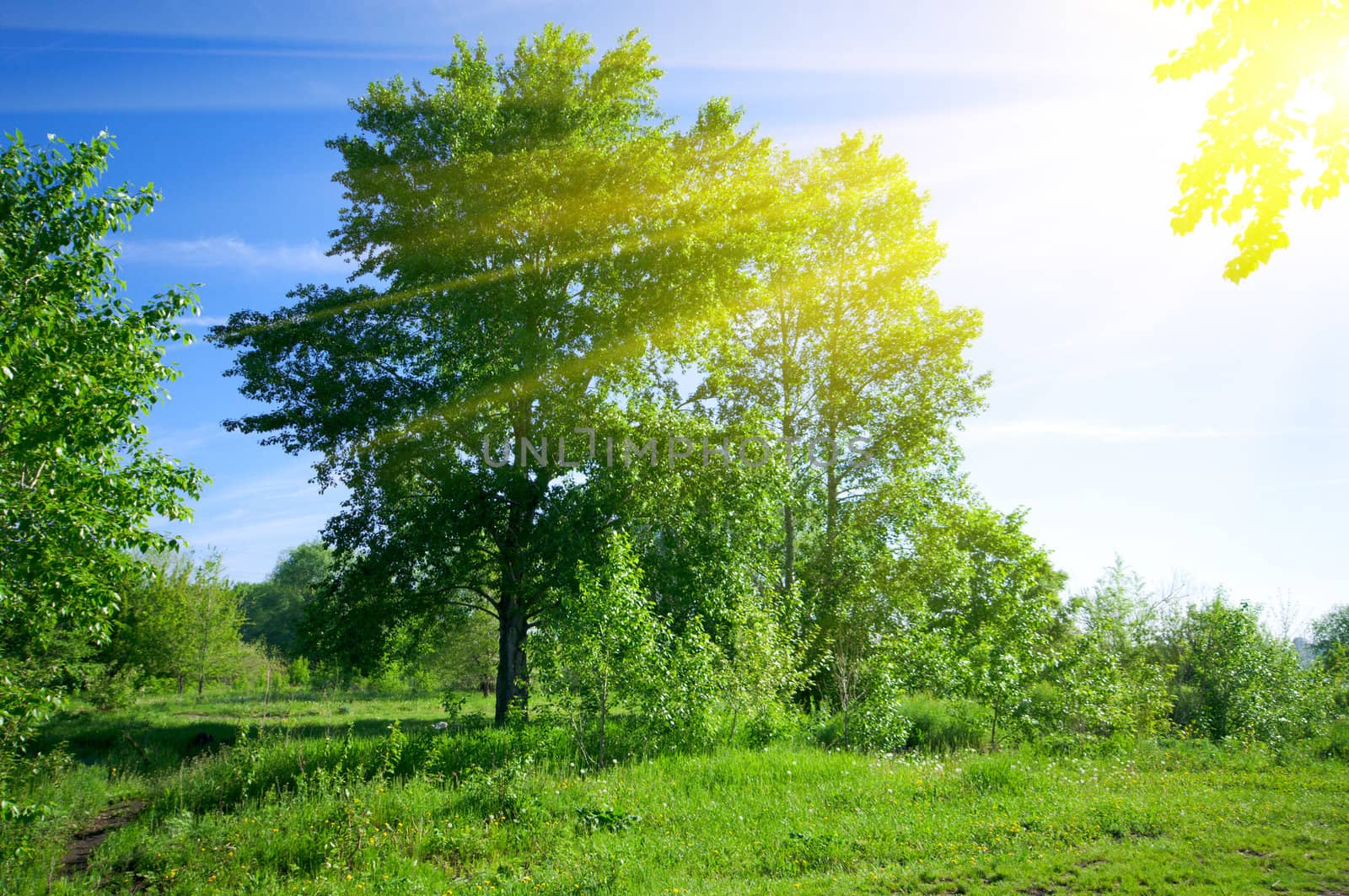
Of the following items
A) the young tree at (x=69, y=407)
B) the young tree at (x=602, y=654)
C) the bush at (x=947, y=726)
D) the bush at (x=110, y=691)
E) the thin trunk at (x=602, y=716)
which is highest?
the young tree at (x=69, y=407)

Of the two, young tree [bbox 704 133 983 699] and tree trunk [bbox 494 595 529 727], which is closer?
tree trunk [bbox 494 595 529 727]

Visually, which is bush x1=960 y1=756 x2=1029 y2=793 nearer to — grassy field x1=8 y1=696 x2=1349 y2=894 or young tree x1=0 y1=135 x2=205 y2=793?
grassy field x1=8 y1=696 x2=1349 y2=894

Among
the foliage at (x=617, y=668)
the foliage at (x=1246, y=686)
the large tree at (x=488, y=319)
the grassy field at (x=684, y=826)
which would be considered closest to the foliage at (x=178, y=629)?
the large tree at (x=488, y=319)

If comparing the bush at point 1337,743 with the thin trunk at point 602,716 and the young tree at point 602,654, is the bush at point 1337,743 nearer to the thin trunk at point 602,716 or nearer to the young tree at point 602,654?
the young tree at point 602,654

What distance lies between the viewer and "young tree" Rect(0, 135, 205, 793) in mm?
8234

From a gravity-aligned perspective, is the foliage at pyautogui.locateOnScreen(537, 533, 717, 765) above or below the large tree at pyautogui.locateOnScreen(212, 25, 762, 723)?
below

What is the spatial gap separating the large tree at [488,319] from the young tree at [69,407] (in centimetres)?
771

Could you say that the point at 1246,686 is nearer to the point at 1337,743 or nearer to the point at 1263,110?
the point at 1337,743

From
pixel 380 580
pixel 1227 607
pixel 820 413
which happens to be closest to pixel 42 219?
pixel 380 580

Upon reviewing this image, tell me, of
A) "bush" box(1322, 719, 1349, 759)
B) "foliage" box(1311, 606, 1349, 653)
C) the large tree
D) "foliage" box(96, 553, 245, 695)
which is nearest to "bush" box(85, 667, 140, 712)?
"foliage" box(96, 553, 245, 695)

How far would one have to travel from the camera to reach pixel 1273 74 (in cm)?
591

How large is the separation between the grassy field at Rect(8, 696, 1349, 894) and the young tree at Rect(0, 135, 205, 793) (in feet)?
9.04

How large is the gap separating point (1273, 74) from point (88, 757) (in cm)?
2616

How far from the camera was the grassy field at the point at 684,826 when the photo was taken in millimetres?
7012
